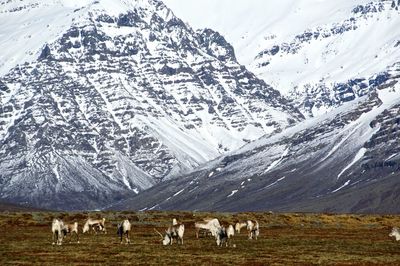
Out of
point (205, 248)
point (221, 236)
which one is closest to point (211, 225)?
point (221, 236)

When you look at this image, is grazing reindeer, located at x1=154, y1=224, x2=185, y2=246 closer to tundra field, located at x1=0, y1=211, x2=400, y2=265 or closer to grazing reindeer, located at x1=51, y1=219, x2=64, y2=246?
tundra field, located at x1=0, y1=211, x2=400, y2=265

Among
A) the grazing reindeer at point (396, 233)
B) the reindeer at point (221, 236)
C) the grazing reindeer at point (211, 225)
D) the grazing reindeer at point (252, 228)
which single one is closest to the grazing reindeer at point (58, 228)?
the reindeer at point (221, 236)

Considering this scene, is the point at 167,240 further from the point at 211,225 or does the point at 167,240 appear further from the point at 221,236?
the point at 211,225

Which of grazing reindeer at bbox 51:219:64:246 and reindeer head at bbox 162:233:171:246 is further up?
grazing reindeer at bbox 51:219:64:246

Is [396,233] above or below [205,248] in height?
above

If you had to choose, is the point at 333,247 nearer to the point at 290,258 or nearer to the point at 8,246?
the point at 290,258

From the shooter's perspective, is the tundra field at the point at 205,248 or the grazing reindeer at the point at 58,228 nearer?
the tundra field at the point at 205,248

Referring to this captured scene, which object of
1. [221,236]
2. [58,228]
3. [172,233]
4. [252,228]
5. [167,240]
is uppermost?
[58,228]

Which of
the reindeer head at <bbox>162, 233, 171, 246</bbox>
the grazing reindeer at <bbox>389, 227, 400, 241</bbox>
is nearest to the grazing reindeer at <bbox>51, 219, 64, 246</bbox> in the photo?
the reindeer head at <bbox>162, 233, 171, 246</bbox>

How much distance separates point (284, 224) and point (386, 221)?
762 inches

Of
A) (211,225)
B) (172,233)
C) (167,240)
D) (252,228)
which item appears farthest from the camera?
(252,228)

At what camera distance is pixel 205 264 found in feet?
236

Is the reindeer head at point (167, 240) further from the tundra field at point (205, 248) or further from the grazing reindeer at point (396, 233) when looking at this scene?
the grazing reindeer at point (396, 233)

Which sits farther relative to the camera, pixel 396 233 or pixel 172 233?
pixel 396 233
